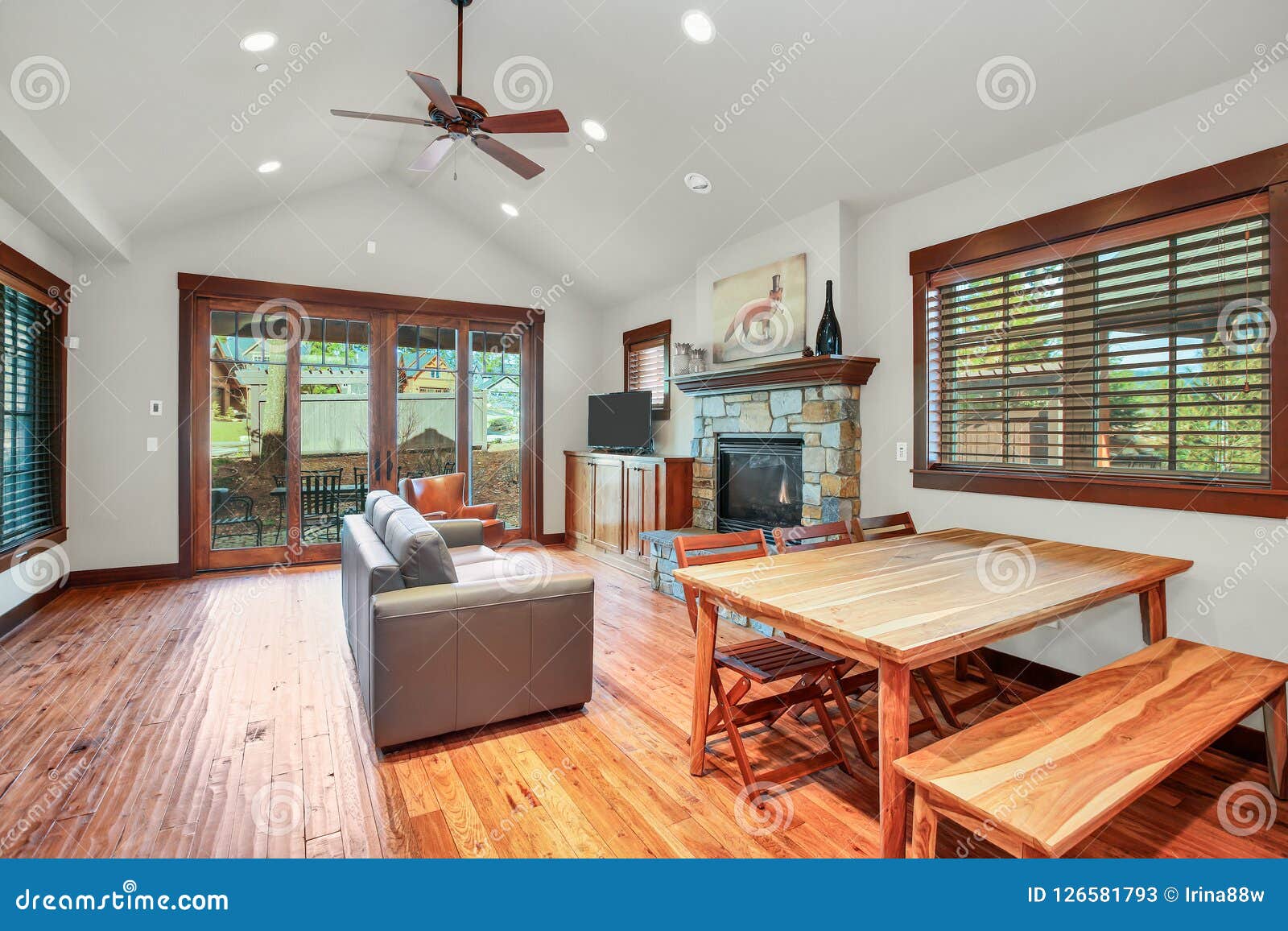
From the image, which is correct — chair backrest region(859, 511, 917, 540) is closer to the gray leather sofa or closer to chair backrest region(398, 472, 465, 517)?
the gray leather sofa

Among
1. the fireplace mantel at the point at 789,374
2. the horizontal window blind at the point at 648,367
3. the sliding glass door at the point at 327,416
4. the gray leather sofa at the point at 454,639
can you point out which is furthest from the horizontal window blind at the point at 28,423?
the horizontal window blind at the point at 648,367

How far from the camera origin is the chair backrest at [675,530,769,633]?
2330mm

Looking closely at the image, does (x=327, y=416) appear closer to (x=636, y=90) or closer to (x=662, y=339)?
(x=662, y=339)

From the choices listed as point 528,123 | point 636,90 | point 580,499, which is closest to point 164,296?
point 528,123

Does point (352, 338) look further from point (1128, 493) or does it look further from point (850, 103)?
point (1128, 493)

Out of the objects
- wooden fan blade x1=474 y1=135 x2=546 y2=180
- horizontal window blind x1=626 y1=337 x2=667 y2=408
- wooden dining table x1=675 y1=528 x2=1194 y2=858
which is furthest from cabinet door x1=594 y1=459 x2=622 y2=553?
wooden dining table x1=675 y1=528 x2=1194 y2=858

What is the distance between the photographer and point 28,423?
14.2 feet

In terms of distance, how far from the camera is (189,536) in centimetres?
538

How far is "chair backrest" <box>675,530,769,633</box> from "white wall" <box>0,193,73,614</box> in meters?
4.24

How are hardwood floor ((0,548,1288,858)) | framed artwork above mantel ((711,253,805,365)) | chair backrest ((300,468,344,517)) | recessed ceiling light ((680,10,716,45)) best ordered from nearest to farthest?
hardwood floor ((0,548,1288,858)), recessed ceiling light ((680,10,716,45)), framed artwork above mantel ((711,253,805,365)), chair backrest ((300,468,344,517))

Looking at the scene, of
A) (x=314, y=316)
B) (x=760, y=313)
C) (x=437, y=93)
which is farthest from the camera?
(x=314, y=316)

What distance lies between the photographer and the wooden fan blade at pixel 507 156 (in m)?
3.50

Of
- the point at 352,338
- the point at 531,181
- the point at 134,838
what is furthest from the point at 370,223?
the point at 134,838

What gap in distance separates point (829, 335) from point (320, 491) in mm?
4708
